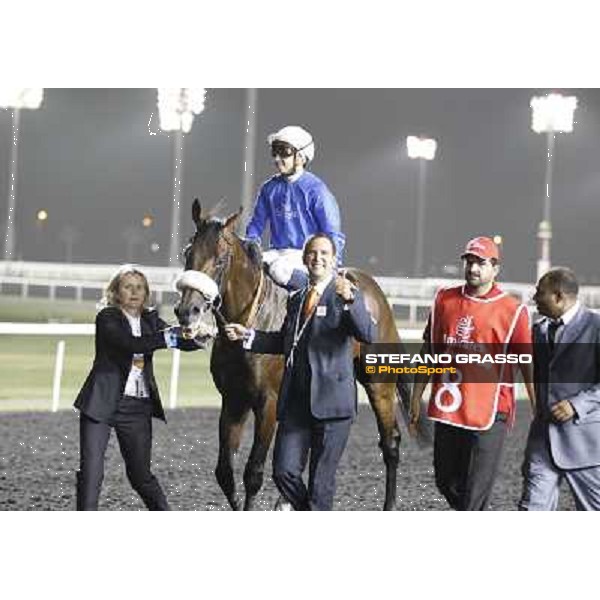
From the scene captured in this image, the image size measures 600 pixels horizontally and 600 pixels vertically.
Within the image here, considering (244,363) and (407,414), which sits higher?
(244,363)

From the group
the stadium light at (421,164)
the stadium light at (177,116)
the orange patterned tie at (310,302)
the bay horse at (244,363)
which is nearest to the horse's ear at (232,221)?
the bay horse at (244,363)

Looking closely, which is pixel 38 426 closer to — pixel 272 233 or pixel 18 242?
pixel 18 242

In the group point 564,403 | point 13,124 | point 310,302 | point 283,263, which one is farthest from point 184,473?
point 564,403

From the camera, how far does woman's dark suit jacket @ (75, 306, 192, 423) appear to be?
4965 millimetres

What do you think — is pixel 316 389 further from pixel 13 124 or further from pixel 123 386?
pixel 13 124

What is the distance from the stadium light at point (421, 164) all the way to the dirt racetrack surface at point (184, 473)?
883 millimetres

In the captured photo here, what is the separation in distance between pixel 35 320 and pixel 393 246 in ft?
7.95

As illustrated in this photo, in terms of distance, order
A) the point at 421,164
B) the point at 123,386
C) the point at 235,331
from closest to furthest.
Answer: the point at 123,386, the point at 235,331, the point at 421,164

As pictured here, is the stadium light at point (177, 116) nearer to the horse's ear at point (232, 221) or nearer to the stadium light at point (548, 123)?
the horse's ear at point (232, 221)

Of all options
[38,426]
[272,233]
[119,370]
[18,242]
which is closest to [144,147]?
[18,242]

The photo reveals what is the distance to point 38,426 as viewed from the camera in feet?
25.0

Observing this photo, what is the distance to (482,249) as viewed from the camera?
5.09 m

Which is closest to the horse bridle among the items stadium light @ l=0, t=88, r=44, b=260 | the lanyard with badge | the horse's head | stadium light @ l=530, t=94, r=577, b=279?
the horse's head

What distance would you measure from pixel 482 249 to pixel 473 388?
1.77 feet
